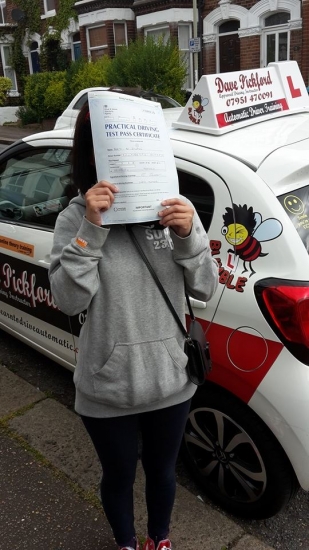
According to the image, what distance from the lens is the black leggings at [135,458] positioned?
1.73 m

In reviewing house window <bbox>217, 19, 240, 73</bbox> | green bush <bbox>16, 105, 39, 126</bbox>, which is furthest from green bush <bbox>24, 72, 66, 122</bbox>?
house window <bbox>217, 19, 240, 73</bbox>

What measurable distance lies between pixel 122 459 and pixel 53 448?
3.89 feet

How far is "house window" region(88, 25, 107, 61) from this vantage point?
19.6 m

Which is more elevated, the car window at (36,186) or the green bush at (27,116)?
the car window at (36,186)

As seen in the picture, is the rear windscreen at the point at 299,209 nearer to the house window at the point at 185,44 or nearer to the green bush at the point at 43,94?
the house window at the point at 185,44

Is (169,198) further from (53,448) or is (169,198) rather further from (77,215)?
(53,448)

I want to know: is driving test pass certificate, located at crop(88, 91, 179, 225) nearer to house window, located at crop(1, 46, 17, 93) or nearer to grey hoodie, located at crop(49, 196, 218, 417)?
grey hoodie, located at crop(49, 196, 218, 417)

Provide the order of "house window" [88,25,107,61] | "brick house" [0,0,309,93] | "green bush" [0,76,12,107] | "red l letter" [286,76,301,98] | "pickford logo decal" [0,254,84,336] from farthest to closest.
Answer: "green bush" [0,76,12,107] < "house window" [88,25,107,61] < "brick house" [0,0,309,93] < "pickford logo decal" [0,254,84,336] < "red l letter" [286,76,301,98]

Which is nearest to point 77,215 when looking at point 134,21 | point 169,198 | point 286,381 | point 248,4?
point 169,198

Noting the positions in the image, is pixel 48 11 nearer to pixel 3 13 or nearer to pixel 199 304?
pixel 3 13

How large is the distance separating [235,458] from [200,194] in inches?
45.7

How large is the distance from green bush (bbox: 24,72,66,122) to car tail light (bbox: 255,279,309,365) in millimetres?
17675

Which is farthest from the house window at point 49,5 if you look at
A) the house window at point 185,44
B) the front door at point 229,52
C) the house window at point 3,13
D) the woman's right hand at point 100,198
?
Result: the woman's right hand at point 100,198

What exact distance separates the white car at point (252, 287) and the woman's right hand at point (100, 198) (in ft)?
0.73
